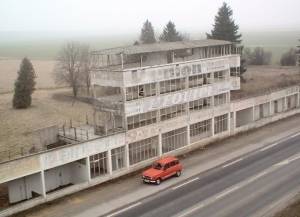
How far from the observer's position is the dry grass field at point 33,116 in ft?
168

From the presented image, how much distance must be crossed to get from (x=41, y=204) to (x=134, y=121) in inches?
448

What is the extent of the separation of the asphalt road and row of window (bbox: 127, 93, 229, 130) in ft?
22.7

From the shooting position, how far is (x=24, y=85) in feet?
216

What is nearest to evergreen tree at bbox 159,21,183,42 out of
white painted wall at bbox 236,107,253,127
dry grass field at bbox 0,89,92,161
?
dry grass field at bbox 0,89,92,161

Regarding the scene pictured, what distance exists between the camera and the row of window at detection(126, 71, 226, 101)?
39.0 metres

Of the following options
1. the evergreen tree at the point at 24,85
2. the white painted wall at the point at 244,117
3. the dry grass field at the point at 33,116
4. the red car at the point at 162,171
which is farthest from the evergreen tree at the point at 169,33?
the red car at the point at 162,171

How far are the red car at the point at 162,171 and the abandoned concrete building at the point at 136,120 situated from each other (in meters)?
3.15

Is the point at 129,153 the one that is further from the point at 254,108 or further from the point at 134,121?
the point at 254,108

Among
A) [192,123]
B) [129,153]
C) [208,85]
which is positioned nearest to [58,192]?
[129,153]

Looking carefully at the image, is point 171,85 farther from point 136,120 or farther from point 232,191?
point 232,191

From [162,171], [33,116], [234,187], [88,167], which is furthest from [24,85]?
[234,187]

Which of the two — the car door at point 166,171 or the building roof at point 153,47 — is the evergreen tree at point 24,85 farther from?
the car door at point 166,171

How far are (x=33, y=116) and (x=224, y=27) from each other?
123ft

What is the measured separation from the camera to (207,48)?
46.5 metres
